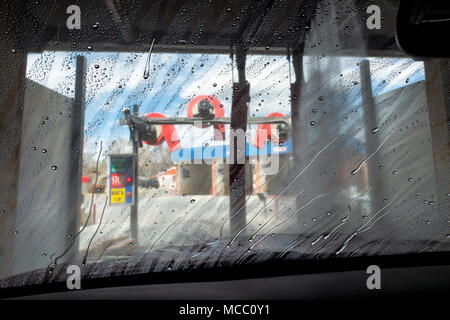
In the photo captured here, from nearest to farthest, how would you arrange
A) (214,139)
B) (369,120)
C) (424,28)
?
(424,28) < (214,139) < (369,120)

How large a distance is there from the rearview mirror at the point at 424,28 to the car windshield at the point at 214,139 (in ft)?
2.00

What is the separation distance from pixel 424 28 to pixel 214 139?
1112 millimetres

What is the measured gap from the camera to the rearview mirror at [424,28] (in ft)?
2.83

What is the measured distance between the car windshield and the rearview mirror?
0.61m

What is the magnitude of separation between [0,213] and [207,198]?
0.91 metres

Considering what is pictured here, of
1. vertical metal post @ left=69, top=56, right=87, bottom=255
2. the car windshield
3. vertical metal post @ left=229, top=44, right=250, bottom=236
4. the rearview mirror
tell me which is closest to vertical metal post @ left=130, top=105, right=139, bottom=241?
the car windshield

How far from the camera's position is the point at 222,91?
181 cm

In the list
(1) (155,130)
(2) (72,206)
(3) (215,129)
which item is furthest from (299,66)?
(2) (72,206)

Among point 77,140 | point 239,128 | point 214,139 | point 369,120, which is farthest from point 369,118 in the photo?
point 77,140

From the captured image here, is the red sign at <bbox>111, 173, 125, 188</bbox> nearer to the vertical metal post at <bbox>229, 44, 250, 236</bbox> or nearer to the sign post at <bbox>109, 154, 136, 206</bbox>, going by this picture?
the sign post at <bbox>109, 154, 136, 206</bbox>

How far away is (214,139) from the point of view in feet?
5.97

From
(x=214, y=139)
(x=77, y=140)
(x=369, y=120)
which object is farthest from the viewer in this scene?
(x=369, y=120)

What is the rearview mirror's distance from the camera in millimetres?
861

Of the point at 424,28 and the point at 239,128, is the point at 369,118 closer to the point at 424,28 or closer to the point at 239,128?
the point at 239,128
